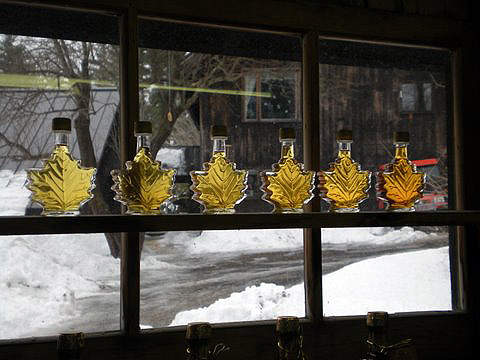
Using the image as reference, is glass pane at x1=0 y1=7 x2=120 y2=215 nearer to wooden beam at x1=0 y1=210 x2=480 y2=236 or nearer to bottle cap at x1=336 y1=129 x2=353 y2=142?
wooden beam at x1=0 y1=210 x2=480 y2=236

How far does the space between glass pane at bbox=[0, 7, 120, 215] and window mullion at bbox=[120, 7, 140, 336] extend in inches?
1.0

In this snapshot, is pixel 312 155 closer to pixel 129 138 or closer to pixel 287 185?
pixel 287 185

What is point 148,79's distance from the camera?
1666 mm

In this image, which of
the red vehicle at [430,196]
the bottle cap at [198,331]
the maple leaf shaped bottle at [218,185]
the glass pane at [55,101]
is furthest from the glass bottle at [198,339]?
the red vehicle at [430,196]

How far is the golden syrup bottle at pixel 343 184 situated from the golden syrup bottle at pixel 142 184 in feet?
1.25

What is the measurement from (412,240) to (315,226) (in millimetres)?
473

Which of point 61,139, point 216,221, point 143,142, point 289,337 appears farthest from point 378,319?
point 61,139

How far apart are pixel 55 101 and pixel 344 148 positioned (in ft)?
2.22

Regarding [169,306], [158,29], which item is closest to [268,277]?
[169,306]

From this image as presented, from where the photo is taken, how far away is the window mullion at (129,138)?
161cm

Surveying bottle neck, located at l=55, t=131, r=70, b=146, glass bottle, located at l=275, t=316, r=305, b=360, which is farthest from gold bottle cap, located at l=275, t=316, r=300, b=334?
bottle neck, located at l=55, t=131, r=70, b=146

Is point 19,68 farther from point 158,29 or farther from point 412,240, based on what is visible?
point 412,240

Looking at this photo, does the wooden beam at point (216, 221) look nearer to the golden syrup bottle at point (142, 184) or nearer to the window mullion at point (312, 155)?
the golden syrup bottle at point (142, 184)

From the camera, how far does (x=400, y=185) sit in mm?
1691
